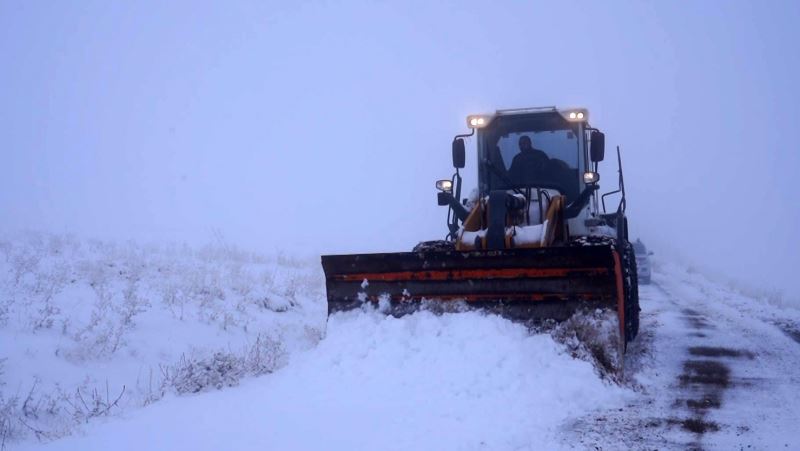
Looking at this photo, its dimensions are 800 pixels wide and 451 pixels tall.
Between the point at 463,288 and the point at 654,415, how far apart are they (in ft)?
7.34

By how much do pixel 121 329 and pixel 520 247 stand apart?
4644 millimetres

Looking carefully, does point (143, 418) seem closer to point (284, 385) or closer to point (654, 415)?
point (284, 385)

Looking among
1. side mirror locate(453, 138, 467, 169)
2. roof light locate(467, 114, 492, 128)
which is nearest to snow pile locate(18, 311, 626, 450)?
side mirror locate(453, 138, 467, 169)

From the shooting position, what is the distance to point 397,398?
5055mm

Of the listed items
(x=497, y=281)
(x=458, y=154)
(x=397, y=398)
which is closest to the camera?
(x=397, y=398)

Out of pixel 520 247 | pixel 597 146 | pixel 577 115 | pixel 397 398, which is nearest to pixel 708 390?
pixel 520 247

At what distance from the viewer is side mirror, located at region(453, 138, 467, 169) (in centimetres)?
891

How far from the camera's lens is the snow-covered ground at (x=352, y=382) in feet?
14.1

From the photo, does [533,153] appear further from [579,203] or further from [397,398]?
[397,398]

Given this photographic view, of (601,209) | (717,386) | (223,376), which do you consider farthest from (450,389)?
(601,209)

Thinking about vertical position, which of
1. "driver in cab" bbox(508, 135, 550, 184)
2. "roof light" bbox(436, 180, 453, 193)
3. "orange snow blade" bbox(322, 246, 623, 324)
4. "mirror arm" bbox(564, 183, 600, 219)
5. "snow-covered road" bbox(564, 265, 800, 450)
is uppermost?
"driver in cab" bbox(508, 135, 550, 184)

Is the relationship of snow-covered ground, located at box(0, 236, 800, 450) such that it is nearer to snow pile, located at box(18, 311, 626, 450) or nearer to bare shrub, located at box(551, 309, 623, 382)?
snow pile, located at box(18, 311, 626, 450)

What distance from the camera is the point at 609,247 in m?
6.09

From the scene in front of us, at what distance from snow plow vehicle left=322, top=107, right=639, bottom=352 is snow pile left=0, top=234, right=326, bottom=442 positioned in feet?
4.69
